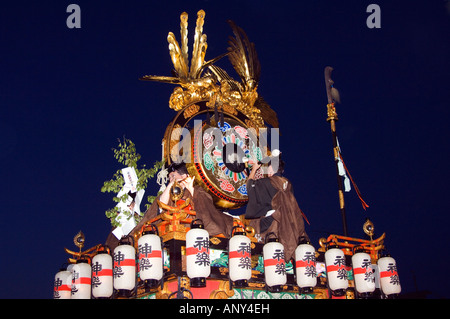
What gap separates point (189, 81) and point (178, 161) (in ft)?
6.62

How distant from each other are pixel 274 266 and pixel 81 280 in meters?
3.48

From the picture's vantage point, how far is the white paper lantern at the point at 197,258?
7.03m

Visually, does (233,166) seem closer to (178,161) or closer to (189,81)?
(178,161)

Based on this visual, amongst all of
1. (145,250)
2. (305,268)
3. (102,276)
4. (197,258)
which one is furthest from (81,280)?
(305,268)

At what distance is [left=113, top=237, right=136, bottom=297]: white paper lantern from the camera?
733 cm

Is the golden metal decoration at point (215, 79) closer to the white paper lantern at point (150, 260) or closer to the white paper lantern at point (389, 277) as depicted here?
the white paper lantern at point (150, 260)

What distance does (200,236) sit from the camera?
7145 millimetres

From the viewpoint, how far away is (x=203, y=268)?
278 inches

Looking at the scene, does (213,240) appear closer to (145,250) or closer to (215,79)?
(145,250)

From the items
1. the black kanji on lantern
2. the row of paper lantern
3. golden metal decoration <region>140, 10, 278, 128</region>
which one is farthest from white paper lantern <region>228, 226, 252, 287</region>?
golden metal decoration <region>140, 10, 278, 128</region>

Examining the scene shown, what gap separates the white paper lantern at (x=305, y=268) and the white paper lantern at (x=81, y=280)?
12.5 feet

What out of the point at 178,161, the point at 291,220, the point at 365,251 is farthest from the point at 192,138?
the point at 365,251

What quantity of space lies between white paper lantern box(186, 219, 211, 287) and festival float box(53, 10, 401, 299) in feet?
0.05

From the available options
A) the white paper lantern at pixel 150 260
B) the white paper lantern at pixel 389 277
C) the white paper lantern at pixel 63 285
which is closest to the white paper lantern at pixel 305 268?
the white paper lantern at pixel 389 277
